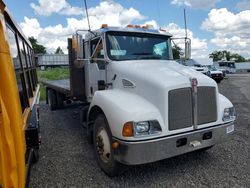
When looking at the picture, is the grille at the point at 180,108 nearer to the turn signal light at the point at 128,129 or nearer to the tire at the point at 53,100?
the turn signal light at the point at 128,129

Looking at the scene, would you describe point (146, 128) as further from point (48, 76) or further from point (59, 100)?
point (48, 76)

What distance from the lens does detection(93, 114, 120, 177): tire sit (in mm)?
4062

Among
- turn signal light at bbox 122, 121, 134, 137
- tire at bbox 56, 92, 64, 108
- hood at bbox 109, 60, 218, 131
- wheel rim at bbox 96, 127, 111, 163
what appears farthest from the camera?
tire at bbox 56, 92, 64, 108

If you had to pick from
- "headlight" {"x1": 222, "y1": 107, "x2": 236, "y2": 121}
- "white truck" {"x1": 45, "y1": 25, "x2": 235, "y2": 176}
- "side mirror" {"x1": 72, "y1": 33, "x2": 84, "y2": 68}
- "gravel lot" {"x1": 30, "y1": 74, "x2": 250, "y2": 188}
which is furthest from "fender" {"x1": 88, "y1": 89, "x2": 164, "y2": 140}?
"side mirror" {"x1": 72, "y1": 33, "x2": 84, "y2": 68}

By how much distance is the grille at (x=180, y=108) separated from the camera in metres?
3.83

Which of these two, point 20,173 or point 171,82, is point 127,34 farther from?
point 20,173

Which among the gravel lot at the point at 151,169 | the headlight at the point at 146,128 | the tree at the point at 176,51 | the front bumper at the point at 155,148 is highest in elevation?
the tree at the point at 176,51

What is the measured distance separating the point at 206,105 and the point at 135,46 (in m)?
1.93

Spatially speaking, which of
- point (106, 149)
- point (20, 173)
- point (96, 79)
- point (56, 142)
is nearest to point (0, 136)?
point (20, 173)

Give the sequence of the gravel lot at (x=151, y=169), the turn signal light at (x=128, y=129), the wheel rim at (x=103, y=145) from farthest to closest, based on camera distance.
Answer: the wheel rim at (x=103, y=145), the gravel lot at (x=151, y=169), the turn signal light at (x=128, y=129)

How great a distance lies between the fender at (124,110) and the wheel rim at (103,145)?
1.20 feet

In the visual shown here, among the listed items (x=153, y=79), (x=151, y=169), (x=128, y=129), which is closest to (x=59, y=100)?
(x=151, y=169)

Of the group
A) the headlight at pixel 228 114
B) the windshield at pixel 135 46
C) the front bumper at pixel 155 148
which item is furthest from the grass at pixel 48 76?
the front bumper at pixel 155 148

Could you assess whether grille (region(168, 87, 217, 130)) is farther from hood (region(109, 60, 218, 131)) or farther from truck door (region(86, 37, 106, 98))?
truck door (region(86, 37, 106, 98))
